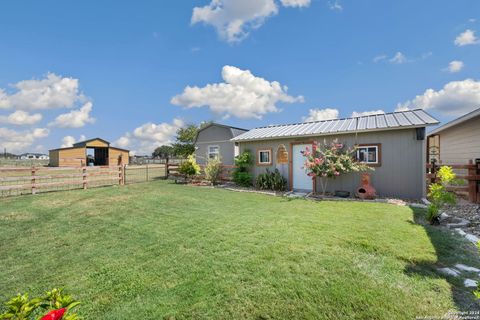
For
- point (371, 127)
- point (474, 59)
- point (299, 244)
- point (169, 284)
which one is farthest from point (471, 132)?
point (169, 284)

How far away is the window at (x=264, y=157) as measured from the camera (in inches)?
427

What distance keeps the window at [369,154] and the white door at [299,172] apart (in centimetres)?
194

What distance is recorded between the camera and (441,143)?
1270 cm

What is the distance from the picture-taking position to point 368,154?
8.25m

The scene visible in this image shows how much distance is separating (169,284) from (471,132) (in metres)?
11.7

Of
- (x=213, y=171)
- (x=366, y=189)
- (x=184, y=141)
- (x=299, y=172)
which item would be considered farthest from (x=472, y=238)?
(x=184, y=141)

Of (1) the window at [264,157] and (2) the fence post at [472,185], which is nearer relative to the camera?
(2) the fence post at [472,185]

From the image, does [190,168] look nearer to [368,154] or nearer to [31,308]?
[368,154]

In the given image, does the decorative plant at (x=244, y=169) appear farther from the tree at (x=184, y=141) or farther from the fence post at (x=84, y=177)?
the tree at (x=184, y=141)

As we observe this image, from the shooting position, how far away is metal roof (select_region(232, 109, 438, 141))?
24.7 ft

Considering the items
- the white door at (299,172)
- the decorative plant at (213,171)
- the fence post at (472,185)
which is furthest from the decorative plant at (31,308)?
the decorative plant at (213,171)

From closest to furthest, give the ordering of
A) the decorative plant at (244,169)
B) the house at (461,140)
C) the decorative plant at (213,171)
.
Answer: the house at (461,140) < the decorative plant at (244,169) < the decorative plant at (213,171)

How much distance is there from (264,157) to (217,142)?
15.3 feet

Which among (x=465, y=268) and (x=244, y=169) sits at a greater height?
(x=244, y=169)
